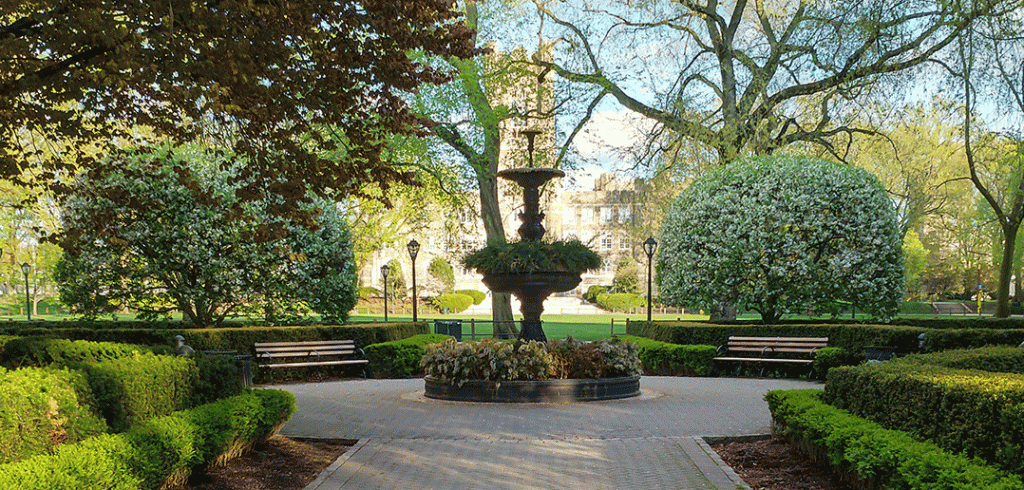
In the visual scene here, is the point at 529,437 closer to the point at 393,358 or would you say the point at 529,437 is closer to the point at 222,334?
the point at 393,358

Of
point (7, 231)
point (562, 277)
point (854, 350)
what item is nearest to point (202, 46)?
point (562, 277)

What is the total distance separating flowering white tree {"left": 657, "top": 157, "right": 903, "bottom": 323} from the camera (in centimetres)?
1792

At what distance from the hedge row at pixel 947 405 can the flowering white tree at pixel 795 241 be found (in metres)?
11.2

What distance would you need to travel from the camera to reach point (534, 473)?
266 inches

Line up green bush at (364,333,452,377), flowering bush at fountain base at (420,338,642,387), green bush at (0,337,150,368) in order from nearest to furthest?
green bush at (0,337,150,368), flowering bush at fountain base at (420,338,642,387), green bush at (364,333,452,377)

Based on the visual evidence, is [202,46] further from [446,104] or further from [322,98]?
[446,104]

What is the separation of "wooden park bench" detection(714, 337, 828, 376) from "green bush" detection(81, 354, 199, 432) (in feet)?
37.2

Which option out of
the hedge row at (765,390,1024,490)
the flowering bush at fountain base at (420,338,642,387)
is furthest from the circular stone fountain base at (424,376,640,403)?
the hedge row at (765,390,1024,490)

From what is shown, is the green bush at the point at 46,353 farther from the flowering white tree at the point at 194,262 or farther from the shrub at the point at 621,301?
the shrub at the point at 621,301

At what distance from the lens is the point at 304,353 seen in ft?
51.5

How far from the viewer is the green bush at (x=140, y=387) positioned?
5.57m

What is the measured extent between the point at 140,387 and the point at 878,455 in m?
5.07

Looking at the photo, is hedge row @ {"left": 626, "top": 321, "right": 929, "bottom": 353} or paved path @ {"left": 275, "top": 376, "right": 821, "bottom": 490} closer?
paved path @ {"left": 275, "top": 376, "right": 821, "bottom": 490}

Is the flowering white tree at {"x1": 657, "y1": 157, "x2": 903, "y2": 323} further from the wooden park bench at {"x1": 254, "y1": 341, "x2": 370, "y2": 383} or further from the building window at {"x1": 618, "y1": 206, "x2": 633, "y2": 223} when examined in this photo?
the building window at {"x1": 618, "y1": 206, "x2": 633, "y2": 223}
